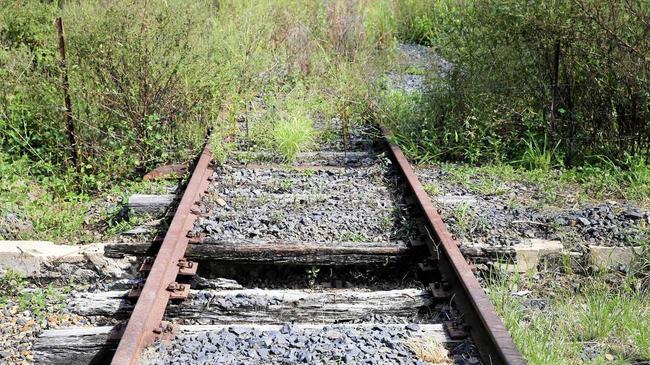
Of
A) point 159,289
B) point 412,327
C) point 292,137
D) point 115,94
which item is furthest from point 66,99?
point 412,327

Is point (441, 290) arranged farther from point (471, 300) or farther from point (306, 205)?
point (306, 205)

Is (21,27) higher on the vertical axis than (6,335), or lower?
higher

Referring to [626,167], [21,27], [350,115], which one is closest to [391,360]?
[626,167]

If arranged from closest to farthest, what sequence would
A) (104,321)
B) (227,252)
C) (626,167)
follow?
(104,321), (227,252), (626,167)

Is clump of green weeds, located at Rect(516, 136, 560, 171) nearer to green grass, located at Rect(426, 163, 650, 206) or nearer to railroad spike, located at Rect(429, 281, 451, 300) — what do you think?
green grass, located at Rect(426, 163, 650, 206)

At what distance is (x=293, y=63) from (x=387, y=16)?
146 inches

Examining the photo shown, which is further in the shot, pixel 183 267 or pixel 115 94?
pixel 115 94

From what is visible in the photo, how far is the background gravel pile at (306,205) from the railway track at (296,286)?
0.01m

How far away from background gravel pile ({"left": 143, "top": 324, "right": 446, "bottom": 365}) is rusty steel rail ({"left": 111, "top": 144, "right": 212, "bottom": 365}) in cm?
11

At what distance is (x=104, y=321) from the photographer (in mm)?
4086

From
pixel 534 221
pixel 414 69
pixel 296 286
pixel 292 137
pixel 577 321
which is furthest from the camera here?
pixel 414 69

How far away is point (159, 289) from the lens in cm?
401

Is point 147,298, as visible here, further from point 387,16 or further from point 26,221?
point 387,16

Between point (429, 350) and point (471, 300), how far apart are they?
1.28 ft
